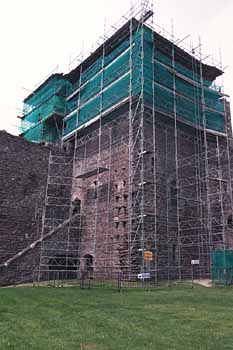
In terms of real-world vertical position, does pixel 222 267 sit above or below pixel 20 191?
below

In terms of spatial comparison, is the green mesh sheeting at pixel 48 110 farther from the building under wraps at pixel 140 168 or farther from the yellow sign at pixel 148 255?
the yellow sign at pixel 148 255

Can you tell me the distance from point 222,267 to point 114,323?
1013 centimetres

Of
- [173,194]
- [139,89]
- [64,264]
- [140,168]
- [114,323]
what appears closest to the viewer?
[114,323]

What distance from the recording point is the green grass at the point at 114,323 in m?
5.10

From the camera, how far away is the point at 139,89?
748 inches

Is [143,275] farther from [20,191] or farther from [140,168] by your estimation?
[20,191]

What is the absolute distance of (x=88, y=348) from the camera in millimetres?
4824

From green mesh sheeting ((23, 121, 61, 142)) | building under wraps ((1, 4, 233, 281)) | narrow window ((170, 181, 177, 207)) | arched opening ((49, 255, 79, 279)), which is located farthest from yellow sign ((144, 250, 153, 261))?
green mesh sheeting ((23, 121, 61, 142))

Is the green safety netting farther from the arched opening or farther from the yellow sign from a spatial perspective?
the arched opening

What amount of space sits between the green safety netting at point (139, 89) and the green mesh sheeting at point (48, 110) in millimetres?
90

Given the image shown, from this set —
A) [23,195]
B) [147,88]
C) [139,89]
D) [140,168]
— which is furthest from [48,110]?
[140,168]

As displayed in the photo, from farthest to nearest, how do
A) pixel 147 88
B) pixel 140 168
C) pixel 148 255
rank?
pixel 147 88
pixel 140 168
pixel 148 255

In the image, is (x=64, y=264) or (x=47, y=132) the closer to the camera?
(x=64, y=264)

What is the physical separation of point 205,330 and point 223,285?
9.23 meters
